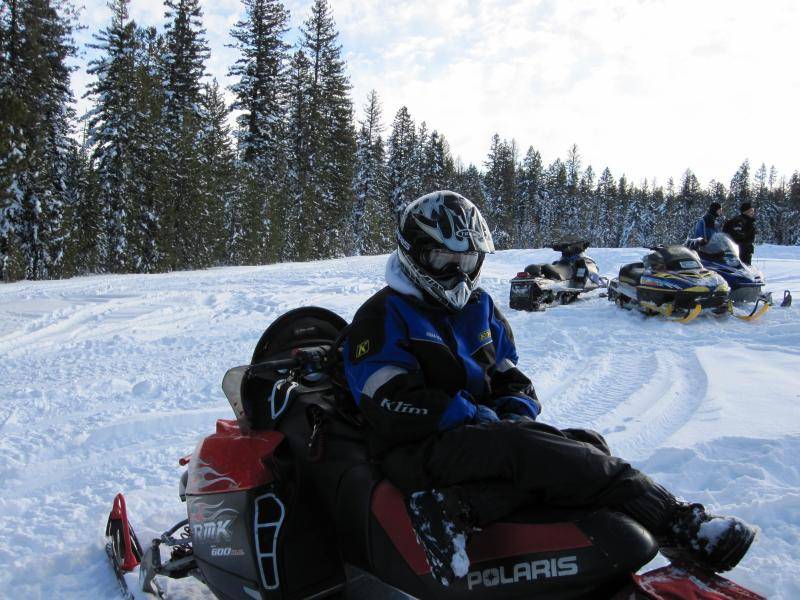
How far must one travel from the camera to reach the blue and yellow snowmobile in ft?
27.8

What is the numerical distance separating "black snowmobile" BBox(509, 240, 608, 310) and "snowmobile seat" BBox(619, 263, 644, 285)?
123 cm

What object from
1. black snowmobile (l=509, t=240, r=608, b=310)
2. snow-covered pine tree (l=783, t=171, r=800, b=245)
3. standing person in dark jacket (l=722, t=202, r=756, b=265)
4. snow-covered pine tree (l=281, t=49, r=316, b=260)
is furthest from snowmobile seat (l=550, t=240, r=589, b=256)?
snow-covered pine tree (l=783, t=171, r=800, b=245)

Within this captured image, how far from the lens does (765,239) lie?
62875 mm

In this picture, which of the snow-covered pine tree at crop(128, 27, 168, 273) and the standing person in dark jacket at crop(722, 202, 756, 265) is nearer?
the standing person in dark jacket at crop(722, 202, 756, 265)

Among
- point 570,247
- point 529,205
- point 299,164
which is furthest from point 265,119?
point 529,205

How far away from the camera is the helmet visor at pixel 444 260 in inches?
92.4

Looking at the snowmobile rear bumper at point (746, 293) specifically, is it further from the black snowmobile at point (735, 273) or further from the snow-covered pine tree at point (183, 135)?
the snow-covered pine tree at point (183, 135)

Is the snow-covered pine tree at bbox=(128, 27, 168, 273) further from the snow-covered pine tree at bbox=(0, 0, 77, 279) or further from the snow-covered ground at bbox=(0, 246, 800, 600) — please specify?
the snow-covered ground at bbox=(0, 246, 800, 600)

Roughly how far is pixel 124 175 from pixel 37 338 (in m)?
17.2

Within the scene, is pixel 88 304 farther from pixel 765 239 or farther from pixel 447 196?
pixel 765 239

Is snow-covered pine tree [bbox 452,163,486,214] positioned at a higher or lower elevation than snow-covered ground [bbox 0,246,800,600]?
higher

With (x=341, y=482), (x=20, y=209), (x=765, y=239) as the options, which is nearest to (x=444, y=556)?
(x=341, y=482)

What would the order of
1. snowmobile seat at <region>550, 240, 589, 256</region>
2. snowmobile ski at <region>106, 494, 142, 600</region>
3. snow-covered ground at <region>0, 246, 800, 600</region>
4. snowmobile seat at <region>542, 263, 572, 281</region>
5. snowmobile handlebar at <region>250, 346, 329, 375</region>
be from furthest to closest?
snowmobile seat at <region>550, 240, 589, 256</region>
snowmobile seat at <region>542, 263, 572, 281</region>
snow-covered ground at <region>0, 246, 800, 600</region>
snowmobile ski at <region>106, 494, 142, 600</region>
snowmobile handlebar at <region>250, 346, 329, 375</region>

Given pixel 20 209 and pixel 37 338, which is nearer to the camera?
pixel 37 338
